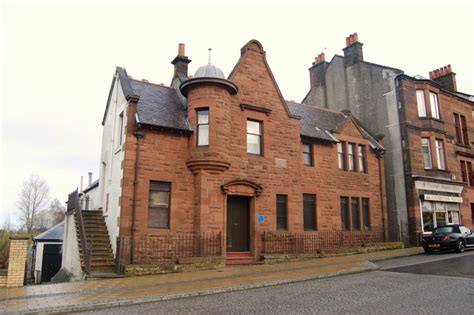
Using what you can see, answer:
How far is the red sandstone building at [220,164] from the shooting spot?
631 inches

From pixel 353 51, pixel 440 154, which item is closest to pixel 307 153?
pixel 353 51

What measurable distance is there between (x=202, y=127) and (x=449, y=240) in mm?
13692

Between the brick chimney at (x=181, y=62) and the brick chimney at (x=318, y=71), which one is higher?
the brick chimney at (x=318, y=71)

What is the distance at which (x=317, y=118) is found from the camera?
2386 cm

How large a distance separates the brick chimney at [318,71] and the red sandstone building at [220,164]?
944 centimetres

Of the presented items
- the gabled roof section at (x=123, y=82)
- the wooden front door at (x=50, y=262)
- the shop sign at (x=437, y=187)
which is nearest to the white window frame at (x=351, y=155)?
the shop sign at (x=437, y=187)

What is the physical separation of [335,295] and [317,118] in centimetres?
1564

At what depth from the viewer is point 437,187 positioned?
25.2 meters

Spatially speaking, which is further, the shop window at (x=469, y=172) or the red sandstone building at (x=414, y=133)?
the shop window at (x=469, y=172)

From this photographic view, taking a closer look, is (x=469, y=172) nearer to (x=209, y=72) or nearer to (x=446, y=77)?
(x=446, y=77)

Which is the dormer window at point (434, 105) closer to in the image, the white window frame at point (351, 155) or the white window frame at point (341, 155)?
the white window frame at point (351, 155)

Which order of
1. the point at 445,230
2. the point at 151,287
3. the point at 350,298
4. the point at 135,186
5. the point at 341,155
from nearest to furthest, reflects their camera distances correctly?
1. the point at 350,298
2. the point at 151,287
3. the point at 135,186
4. the point at 445,230
5. the point at 341,155

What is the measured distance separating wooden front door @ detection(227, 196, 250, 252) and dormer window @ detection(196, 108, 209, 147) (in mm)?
2946

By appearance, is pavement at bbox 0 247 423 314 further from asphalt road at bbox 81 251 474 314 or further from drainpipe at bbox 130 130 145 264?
drainpipe at bbox 130 130 145 264
